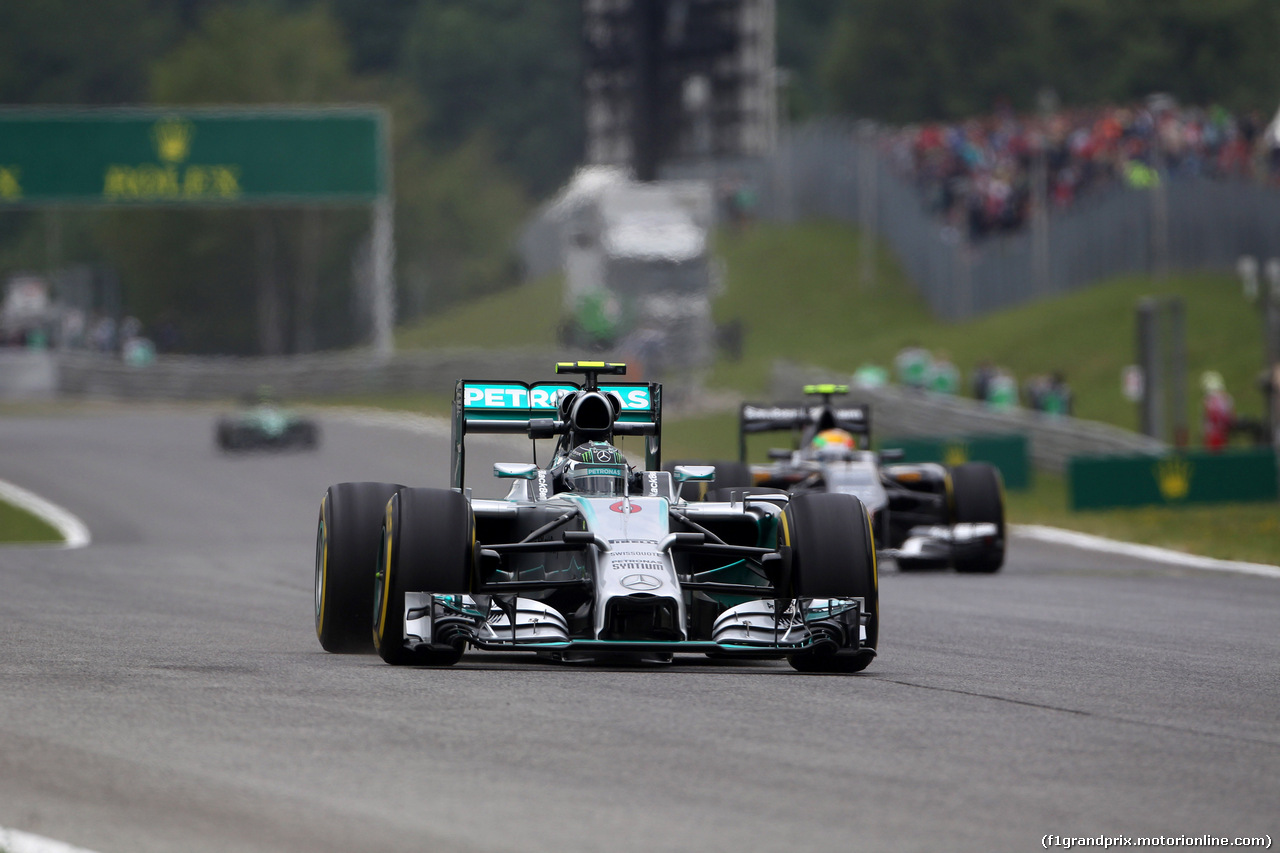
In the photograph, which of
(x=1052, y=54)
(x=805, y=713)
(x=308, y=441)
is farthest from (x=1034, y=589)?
(x=1052, y=54)

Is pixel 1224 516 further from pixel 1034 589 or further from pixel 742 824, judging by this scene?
pixel 742 824

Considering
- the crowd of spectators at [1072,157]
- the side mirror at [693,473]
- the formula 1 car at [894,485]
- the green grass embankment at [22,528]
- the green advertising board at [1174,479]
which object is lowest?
the green grass embankment at [22,528]

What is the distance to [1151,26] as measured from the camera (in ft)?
258

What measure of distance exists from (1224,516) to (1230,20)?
188 feet

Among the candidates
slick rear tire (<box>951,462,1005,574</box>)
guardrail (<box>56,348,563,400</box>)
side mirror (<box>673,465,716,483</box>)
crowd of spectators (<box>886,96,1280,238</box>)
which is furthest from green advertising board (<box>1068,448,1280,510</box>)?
guardrail (<box>56,348,563,400</box>)

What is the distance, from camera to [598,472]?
10328mm

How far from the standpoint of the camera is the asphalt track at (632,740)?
6059 mm

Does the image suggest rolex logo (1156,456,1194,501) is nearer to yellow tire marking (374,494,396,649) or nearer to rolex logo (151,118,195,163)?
yellow tire marking (374,494,396,649)

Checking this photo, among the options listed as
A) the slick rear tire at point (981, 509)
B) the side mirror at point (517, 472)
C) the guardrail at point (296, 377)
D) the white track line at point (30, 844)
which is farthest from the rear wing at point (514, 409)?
the guardrail at point (296, 377)

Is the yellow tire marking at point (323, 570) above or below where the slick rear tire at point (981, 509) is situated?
above

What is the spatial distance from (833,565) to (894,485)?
8428 millimetres

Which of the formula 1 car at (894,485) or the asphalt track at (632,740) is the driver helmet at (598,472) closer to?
the asphalt track at (632,740)

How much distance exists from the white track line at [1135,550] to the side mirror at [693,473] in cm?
852

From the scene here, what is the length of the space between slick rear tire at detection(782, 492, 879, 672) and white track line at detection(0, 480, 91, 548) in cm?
1364
